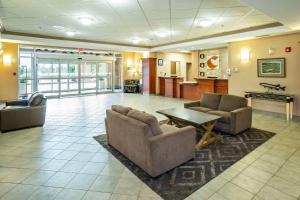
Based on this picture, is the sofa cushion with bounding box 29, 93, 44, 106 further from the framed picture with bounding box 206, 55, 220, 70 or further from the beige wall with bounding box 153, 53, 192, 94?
the framed picture with bounding box 206, 55, 220, 70

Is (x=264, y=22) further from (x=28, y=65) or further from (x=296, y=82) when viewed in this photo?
(x=28, y=65)

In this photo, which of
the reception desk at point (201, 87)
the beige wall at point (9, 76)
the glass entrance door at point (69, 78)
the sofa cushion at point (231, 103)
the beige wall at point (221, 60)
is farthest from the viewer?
the beige wall at point (221, 60)

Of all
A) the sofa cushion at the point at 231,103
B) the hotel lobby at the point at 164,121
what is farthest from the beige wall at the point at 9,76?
the sofa cushion at the point at 231,103

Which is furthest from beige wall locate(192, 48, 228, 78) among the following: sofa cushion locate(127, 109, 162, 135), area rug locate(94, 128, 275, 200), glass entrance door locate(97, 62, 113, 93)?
sofa cushion locate(127, 109, 162, 135)

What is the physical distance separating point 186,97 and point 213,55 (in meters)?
3.67

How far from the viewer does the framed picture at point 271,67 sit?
6.27m

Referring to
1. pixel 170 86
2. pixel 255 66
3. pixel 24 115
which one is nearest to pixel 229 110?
pixel 255 66

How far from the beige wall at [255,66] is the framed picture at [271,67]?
11 centimetres

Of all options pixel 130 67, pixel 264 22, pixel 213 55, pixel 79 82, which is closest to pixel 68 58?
pixel 79 82

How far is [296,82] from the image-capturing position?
6.01 metres

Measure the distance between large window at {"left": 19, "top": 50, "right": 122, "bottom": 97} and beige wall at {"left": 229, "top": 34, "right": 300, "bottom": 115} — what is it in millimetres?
7888

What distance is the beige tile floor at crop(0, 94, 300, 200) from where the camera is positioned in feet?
7.63

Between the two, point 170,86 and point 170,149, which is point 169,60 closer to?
point 170,86

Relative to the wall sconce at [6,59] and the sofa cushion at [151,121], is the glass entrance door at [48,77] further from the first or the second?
the sofa cushion at [151,121]
